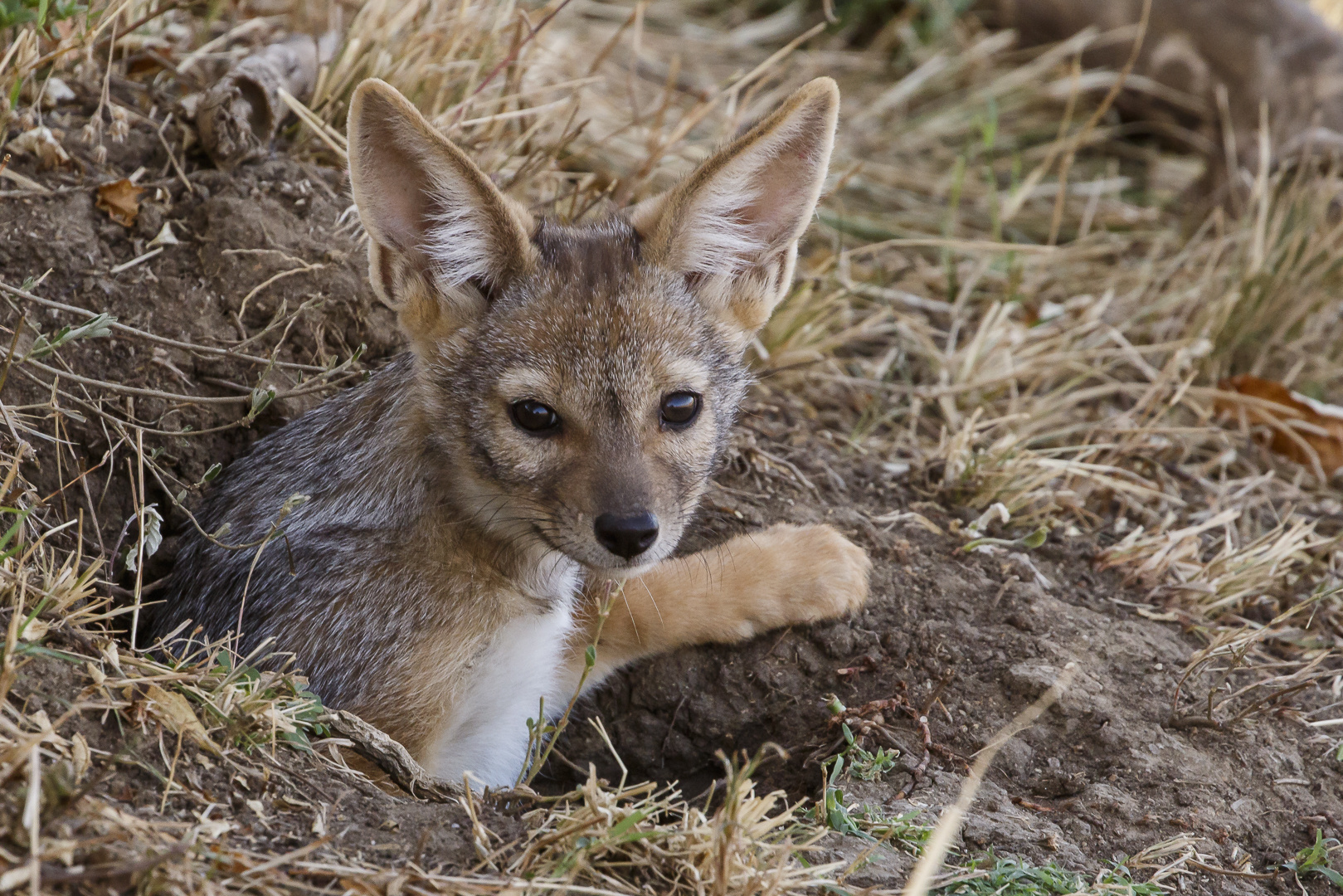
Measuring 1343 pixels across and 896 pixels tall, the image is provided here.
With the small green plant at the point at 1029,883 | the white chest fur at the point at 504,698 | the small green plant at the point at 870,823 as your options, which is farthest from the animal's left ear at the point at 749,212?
the small green plant at the point at 1029,883

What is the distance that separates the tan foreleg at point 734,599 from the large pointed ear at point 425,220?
1.19m

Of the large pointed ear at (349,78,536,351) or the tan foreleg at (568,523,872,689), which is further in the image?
the tan foreleg at (568,523,872,689)

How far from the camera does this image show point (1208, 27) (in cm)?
700

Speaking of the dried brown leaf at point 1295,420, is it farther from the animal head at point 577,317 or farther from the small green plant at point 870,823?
the small green plant at point 870,823

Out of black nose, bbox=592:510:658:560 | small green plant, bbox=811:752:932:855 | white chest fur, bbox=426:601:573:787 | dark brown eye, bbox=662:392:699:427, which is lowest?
white chest fur, bbox=426:601:573:787

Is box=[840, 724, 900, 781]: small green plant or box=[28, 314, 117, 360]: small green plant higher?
box=[28, 314, 117, 360]: small green plant

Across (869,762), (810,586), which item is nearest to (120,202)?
(810,586)

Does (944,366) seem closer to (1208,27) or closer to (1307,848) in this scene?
(1307,848)

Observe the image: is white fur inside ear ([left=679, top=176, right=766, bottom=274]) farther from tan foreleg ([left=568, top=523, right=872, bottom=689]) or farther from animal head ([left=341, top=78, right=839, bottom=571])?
tan foreleg ([left=568, top=523, right=872, bottom=689])

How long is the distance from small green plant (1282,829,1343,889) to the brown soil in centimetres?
4

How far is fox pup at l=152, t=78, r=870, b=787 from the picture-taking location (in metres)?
3.43

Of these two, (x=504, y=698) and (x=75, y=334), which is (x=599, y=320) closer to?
(x=504, y=698)

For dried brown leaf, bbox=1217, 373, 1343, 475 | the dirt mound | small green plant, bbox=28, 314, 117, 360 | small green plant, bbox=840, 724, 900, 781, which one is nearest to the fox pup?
the dirt mound

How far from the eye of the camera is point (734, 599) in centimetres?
409
